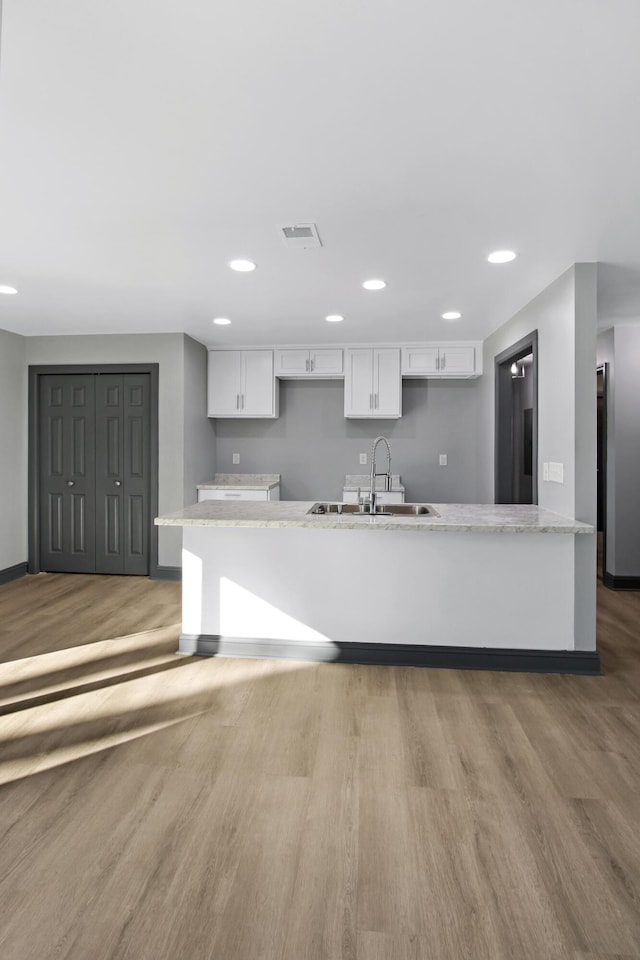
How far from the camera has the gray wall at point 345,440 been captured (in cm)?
613

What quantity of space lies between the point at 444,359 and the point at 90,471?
3763 millimetres

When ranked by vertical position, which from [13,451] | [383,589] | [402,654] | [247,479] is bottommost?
[402,654]

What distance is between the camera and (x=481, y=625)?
3.23m

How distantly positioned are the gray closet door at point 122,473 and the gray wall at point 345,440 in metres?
1.14

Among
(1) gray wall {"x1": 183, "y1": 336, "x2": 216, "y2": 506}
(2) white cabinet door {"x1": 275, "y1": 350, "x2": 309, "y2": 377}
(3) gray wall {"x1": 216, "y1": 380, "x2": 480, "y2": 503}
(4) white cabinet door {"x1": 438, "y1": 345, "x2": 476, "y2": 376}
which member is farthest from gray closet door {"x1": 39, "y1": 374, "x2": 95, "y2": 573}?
(4) white cabinet door {"x1": 438, "y1": 345, "x2": 476, "y2": 376}

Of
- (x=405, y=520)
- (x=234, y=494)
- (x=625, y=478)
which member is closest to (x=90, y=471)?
(x=234, y=494)

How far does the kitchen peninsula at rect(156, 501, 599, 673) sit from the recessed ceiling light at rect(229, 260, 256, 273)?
1493 mm

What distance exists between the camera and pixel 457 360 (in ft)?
18.4

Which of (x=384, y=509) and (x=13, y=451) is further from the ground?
(x=13, y=451)

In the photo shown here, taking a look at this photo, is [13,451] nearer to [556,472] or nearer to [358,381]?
[358,381]

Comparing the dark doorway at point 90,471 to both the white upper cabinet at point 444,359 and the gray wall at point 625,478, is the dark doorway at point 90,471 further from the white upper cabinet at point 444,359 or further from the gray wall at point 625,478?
the gray wall at point 625,478

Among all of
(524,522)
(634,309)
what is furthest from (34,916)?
(634,309)

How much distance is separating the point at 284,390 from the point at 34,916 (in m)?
5.29

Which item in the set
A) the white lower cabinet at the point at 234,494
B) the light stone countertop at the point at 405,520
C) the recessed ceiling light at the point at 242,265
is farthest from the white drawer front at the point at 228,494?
the recessed ceiling light at the point at 242,265
